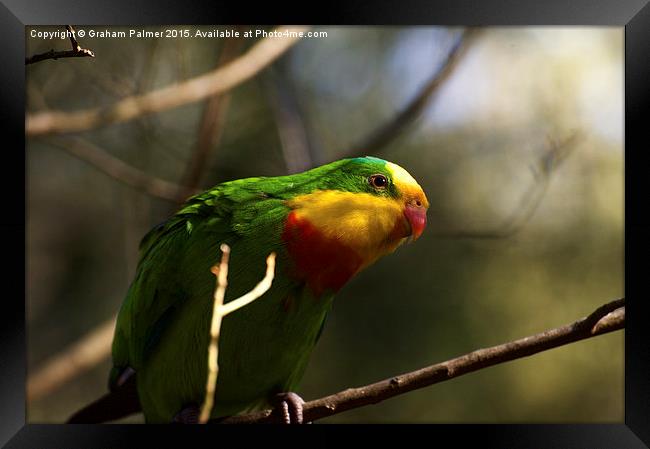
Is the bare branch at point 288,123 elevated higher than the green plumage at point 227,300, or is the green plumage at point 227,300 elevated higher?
the bare branch at point 288,123

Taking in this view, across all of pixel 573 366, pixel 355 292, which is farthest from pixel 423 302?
pixel 573 366

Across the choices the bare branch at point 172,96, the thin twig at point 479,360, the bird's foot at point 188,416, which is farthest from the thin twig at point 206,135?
the thin twig at point 479,360

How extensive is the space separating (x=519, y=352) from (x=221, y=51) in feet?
5.62

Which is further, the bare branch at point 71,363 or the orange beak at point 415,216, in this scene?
the bare branch at point 71,363

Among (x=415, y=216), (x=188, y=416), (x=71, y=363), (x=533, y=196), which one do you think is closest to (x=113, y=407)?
(x=188, y=416)

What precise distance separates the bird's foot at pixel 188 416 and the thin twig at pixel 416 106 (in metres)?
1.37

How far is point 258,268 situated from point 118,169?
1.17 m

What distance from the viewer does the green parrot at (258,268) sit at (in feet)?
7.54

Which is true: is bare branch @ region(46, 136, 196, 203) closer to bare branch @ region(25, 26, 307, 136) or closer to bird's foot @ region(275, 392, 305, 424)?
bare branch @ region(25, 26, 307, 136)

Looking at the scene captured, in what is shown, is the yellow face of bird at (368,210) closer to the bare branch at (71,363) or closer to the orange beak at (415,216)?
the orange beak at (415,216)

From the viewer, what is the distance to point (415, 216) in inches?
91.5

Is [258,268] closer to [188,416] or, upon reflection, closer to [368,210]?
[368,210]

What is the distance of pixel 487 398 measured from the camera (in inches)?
130

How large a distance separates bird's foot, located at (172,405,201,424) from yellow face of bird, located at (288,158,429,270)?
78 cm
